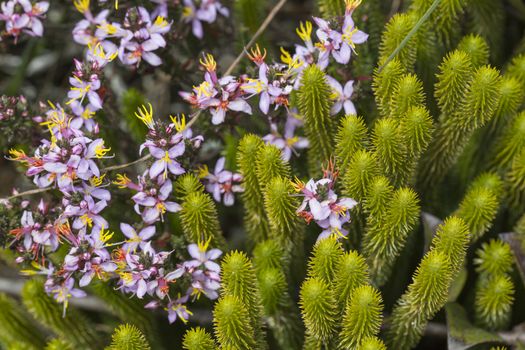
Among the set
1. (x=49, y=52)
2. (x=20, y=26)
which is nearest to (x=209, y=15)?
(x=20, y=26)

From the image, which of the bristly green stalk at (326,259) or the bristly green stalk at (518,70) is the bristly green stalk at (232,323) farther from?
the bristly green stalk at (518,70)

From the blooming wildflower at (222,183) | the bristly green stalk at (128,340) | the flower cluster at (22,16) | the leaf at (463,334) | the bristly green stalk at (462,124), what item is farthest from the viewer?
the flower cluster at (22,16)

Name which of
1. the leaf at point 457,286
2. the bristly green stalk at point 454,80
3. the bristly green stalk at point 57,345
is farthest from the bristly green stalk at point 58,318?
the bristly green stalk at point 454,80

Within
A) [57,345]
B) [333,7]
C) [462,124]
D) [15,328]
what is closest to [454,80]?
[462,124]

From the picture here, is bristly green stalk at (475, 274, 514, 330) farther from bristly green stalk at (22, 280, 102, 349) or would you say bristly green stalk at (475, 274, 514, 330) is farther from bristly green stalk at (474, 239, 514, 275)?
bristly green stalk at (22, 280, 102, 349)

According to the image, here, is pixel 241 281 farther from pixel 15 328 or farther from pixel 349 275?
pixel 15 328

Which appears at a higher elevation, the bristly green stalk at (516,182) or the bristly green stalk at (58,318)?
the bristly green stalk at (516,182)
